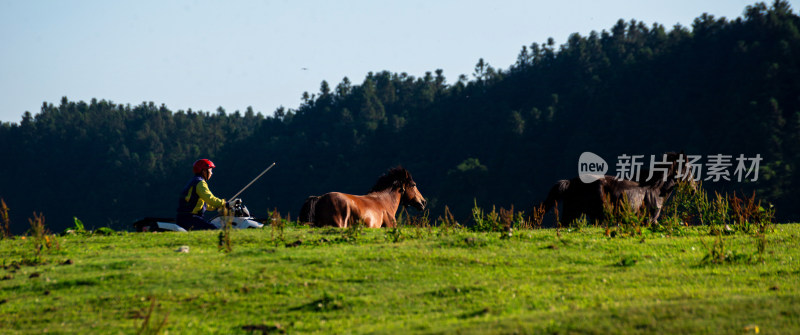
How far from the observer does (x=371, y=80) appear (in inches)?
5822

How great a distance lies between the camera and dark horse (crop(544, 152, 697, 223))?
1958 cm


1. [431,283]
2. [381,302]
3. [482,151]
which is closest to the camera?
[381,302]

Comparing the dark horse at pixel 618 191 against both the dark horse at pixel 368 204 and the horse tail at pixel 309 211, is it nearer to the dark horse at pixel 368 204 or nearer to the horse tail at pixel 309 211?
the dark horse at pixel 368 204

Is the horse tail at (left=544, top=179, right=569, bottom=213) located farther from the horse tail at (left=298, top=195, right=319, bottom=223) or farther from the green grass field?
the horse tail at (left=298, top=195, right=319, bottom=223)

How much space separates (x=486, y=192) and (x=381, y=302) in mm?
79417

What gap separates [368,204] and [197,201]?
4.20m

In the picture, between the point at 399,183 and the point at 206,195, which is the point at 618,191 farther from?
the point at 206,195

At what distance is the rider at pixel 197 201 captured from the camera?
16375 millimetres

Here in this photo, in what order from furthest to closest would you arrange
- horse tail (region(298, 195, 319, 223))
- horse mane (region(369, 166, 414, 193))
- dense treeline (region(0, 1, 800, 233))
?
dense treeline (region(0, 1, 800, 233)) → horse mane (region(369, 166, 414, 193)) → horse tail (region(298, 195, 319, 223))

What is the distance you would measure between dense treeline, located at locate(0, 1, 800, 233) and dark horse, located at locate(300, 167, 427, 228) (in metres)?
48.8

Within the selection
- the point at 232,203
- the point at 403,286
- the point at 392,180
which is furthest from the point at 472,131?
the point at 403,286

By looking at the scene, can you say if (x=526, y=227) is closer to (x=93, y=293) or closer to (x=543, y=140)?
(x=93, y=293)

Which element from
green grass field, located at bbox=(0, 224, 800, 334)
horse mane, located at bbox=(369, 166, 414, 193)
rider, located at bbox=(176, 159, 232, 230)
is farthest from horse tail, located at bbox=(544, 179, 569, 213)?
rider, located at bbox=(176, 159, 232, 230)

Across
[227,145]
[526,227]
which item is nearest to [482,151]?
[227,145]
